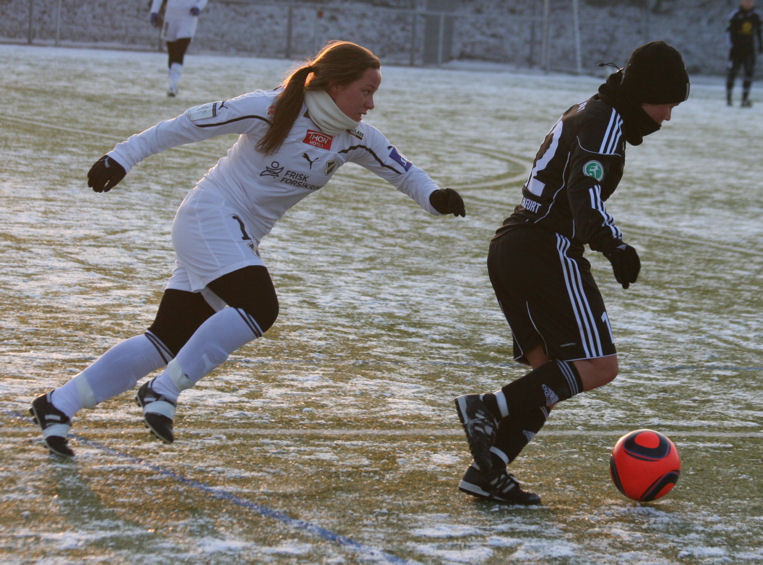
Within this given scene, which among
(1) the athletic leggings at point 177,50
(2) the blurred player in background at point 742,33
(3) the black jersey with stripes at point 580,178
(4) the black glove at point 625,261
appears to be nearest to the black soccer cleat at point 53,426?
(3) the black jersey with stripes at point 580,178

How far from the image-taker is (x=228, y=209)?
4.52 meters

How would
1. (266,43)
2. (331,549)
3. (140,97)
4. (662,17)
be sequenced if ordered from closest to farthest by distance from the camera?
(331,549)
(140,97)
(266,43)
(662,17)

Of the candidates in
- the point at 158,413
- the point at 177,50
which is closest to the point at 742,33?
the point at 177,50

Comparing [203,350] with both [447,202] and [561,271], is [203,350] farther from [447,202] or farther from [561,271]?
[561,271]

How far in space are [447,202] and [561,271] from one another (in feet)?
1.88

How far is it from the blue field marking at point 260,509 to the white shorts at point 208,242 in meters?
0.61

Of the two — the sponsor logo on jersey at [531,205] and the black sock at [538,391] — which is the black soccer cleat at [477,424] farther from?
the sponsor logo on jersey at [531,205]

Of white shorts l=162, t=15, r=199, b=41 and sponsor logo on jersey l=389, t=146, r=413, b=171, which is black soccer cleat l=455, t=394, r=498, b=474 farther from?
white shorts l=162, t=15, r=199, b=41

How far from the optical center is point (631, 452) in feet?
14.3

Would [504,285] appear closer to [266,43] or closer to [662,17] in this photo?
[266,43]

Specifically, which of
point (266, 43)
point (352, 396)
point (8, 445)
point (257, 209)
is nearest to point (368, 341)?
point (352, 396)

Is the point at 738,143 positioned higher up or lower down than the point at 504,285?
lower down

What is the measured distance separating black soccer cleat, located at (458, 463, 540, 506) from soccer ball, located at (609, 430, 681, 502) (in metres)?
0.31

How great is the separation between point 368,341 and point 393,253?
2.46m
